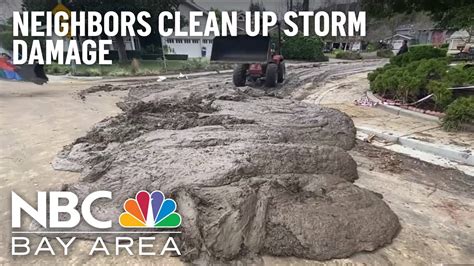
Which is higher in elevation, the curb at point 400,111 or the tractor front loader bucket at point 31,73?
the tractor front loader bucket at point 31,73

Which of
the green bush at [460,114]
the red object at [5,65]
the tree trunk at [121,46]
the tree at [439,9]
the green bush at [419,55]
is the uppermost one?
the tree trunk at [121,46]

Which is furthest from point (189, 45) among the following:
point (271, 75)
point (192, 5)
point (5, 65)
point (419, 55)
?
point (419, 55)

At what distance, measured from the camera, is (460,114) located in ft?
19.0

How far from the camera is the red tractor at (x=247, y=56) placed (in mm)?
11617

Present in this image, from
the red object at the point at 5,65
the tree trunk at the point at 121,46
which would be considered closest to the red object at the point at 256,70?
the red object at the point at 5,65

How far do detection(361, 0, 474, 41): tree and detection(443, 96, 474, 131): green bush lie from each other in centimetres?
330

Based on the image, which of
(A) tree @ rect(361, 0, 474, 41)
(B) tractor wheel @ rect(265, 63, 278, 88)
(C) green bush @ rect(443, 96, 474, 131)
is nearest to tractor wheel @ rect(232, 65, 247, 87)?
(B) tractor wheel @ rect(265, 63, 278, 88)

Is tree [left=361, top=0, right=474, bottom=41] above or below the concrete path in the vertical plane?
above

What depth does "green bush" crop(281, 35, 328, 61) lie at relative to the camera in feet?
103

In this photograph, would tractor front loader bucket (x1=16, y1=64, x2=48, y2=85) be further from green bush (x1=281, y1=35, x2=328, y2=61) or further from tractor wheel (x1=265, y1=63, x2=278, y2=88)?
green bush (x1=281, y1=35, x2=328, y2=61)

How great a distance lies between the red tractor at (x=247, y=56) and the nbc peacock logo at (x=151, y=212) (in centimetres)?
Answer: 891

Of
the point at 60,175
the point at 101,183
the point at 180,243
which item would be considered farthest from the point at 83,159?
the point at 180,243

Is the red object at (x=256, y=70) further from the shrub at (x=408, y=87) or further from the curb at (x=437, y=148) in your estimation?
the curb at (x=437, y=148)

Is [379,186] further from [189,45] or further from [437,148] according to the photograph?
[189,45]
